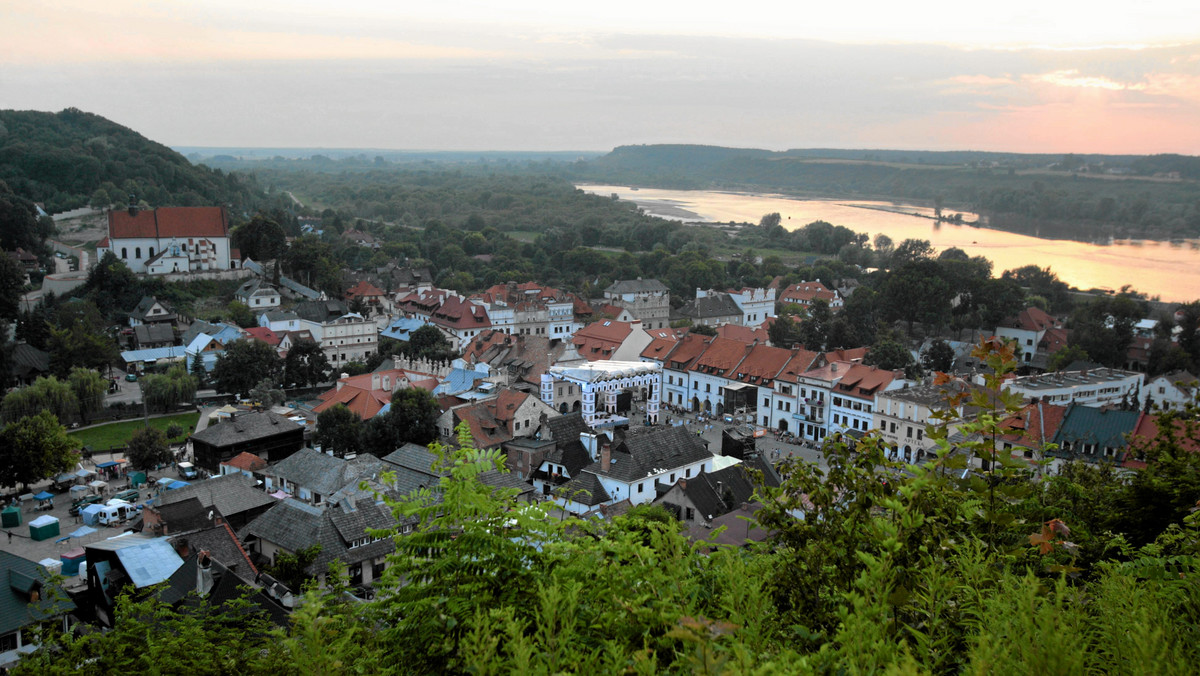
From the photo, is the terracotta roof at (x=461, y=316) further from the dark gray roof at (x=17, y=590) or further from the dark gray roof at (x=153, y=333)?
the dark gray roof at (x=17, y=590)

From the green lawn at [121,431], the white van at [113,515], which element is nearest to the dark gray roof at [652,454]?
the white van at [113,515]

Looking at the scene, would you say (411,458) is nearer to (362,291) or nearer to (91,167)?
(362,291)

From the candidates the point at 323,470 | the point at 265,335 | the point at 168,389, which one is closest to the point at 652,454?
the point at 323,470

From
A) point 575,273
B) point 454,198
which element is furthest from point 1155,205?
point 454,198

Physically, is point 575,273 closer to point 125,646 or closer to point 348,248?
point 348,248

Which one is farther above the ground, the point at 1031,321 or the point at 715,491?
the point at 1031,321

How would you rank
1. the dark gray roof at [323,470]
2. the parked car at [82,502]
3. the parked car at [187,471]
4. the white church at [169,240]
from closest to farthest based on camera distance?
1. the dark gray roof at [323,470]
2. the parked car at [82,502]
3. the parked car at [187,471]
4. the white church at [169,240]
